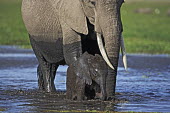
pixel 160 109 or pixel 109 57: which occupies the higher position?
pixel 109 57

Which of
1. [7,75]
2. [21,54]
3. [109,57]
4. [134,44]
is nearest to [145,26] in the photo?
[134,44]

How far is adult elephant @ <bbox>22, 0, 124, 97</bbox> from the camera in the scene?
12.1 meters

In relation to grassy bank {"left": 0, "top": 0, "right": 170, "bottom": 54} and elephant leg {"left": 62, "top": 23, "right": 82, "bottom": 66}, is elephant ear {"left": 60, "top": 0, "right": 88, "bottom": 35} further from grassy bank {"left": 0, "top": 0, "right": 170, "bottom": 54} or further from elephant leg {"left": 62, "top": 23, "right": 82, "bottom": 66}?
grassy bank {"left": 0, "top": 0, "right": 170, "bottom": 54}

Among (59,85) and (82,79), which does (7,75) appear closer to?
(59,85)

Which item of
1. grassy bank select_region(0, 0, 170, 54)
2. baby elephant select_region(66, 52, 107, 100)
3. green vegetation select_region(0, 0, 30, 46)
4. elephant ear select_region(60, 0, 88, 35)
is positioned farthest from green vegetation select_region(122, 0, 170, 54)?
baby elephant select_region(66, 52, 107, 100)

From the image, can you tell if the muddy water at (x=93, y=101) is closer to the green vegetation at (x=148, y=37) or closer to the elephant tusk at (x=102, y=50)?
the elephant tusk at (x=102, y=50)

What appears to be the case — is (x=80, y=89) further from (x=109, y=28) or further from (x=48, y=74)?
(x=48, y=74)

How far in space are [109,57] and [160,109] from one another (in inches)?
50.3

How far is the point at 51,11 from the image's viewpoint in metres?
13.7

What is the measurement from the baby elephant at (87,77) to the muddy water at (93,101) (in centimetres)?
20

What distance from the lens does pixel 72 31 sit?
12719 mm

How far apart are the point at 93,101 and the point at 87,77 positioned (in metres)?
0.45

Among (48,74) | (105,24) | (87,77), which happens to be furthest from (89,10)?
(48,74)

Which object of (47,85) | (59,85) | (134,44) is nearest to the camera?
(47,85)
